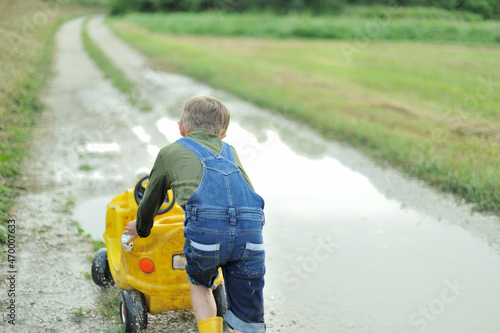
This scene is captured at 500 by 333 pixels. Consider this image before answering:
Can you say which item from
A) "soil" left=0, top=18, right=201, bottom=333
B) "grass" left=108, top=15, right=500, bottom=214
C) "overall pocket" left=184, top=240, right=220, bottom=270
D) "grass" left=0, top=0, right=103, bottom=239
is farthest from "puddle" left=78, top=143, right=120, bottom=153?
"overall pocket" left=184, top=240, right=220, bottom=270

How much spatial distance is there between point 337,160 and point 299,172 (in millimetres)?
713

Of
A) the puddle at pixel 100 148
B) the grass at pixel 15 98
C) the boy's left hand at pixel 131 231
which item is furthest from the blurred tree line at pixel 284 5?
the boy's left hand at pixel 131 231

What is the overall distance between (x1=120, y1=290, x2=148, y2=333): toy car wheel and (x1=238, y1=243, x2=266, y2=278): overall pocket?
86 cm

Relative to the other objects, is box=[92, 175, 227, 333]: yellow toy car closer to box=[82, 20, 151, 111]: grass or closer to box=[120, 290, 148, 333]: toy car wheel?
box=[120, 290, 148, 333]: toy car wheel

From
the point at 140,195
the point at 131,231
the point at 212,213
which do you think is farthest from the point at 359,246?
the point at 212,213

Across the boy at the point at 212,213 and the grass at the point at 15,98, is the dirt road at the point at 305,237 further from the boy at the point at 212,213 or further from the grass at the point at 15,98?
the boy at the point at 212,213

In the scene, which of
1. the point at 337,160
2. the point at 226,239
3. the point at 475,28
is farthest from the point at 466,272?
the point at 475,28

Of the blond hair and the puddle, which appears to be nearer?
the blond hair

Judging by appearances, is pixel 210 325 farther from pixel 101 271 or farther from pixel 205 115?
pixel 101 271

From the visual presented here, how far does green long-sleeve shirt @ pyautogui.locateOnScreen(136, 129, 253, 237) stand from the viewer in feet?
7.63

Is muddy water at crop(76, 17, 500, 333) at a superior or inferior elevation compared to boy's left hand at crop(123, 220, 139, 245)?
inferior

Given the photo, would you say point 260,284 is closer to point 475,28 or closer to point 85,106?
point 85,106

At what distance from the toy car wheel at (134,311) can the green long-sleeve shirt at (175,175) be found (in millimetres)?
520

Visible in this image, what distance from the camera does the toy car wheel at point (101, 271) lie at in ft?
11.5
